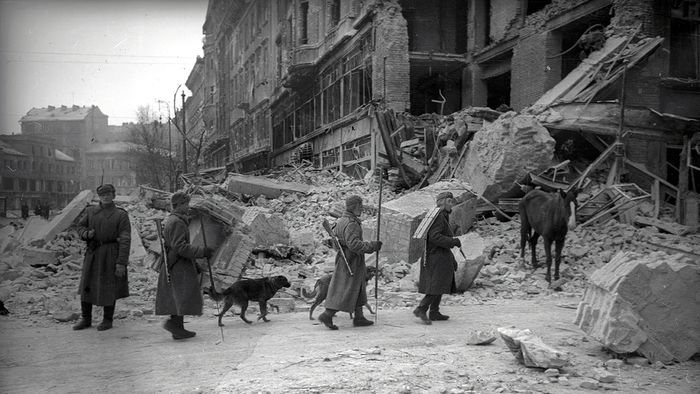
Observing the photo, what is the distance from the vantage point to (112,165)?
58531 mm

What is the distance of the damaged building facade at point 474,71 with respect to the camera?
45.8 ft

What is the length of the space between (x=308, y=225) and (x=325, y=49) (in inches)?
603

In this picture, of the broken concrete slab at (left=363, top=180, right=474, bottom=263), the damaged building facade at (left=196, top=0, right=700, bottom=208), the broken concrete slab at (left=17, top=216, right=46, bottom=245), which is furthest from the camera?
the damaged building facade at (left=196, top=0, right=700, bottom=208)

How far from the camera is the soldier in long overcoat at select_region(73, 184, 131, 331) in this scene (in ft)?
20.7

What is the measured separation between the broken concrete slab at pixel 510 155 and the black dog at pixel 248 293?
773cm

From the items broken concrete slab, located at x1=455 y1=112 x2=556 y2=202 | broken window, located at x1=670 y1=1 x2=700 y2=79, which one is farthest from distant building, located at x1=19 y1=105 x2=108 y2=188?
broken window, located at x1=670 y1=1 x2=700 y2=79

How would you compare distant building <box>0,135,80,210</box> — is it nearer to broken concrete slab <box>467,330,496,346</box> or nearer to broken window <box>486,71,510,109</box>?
broken window <box>486,71,510,109</box>

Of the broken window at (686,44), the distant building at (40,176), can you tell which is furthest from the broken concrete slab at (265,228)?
the distant building at (40,176)

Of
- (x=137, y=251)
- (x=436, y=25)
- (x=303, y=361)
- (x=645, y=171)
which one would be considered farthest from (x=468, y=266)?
(x=436, y=25)

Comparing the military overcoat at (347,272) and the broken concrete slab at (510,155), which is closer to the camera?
the military overcoat at (347,272)

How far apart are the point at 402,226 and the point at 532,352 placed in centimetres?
624

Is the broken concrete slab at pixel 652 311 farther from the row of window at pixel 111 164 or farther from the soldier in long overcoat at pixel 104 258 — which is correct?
the row of window at pixel 111 164

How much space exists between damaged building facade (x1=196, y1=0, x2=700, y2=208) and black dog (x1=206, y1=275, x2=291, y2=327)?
10.1m

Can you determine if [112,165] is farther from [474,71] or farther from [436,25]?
[474,71]
